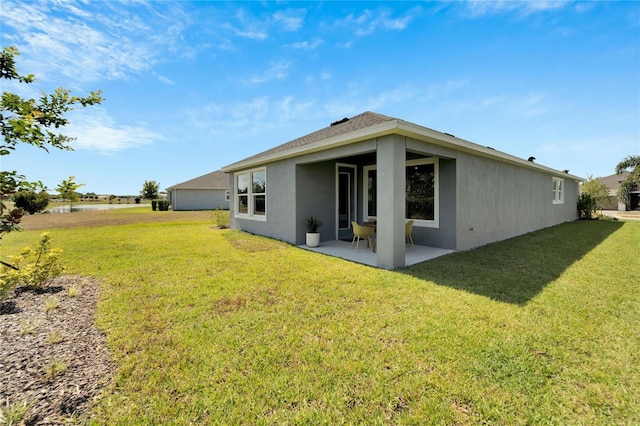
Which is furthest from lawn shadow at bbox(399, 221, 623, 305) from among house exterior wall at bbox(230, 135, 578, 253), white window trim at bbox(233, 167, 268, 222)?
white window trim at bbox(233, 167, 268, 222)

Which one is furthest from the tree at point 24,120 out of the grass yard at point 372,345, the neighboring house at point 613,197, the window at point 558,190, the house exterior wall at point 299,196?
the neighboring house at point 613,197

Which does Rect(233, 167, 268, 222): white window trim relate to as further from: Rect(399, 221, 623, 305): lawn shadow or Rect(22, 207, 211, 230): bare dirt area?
Rect(22, 207, 211, 230): bare dirt area

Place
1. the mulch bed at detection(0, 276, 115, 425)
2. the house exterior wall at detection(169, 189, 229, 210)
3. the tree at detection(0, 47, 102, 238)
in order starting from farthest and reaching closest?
the house exterior wall at detection(169, 189, 229, 210) < the mulch bed at detection(0, 276, 115, 425) < the tree at detection(0, 47, 102, 238)

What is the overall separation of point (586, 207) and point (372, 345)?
23791 millimetres

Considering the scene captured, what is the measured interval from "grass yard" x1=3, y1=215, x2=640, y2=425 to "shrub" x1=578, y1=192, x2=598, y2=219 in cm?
1702

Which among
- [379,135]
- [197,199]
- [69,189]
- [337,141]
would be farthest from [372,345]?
[197,199]

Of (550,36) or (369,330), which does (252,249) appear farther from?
(550,36)

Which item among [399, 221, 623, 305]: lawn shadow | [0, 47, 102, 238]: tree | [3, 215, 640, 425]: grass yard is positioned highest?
[0, 47, 102, 238]: tree

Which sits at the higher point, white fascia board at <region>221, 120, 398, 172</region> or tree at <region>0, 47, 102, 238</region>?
white fascia board at <region>221, 120, 398, 172</region>

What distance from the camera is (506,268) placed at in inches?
241

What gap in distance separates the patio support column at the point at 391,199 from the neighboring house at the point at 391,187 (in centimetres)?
2

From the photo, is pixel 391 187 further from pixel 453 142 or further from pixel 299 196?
pixel 299 196

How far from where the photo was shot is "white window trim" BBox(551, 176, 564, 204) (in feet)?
50.1

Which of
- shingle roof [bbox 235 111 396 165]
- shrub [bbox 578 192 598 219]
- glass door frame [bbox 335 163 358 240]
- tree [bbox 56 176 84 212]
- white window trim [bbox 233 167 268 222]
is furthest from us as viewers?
shrub [bbox 578 192 598 219]
